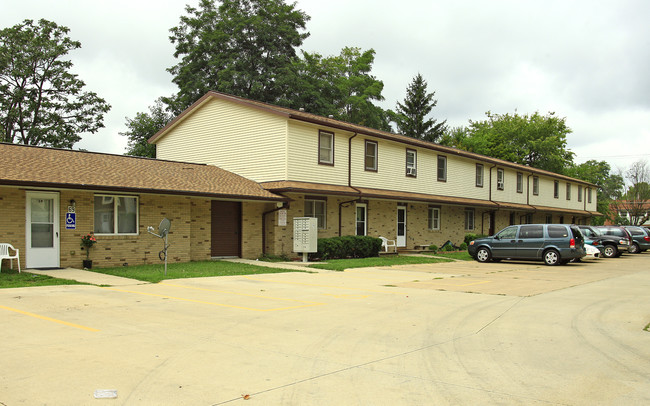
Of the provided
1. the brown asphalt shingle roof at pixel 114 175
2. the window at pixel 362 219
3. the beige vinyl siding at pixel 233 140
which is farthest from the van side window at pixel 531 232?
the beige vinyl siding at pixel 233 140

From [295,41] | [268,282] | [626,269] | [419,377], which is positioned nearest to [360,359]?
[419,377]

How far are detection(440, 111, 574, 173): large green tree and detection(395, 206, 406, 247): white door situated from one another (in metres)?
37.7

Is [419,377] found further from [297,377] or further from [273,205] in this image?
[273,205]

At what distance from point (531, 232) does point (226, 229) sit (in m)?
12.9

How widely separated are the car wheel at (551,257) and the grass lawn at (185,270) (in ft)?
37.1

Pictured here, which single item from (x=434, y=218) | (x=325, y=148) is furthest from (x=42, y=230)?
(x=434, y=218)

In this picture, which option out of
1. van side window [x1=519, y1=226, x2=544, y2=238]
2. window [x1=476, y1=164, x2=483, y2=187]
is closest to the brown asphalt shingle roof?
van side window [x1=519, y1=226, x2=544, y2=238]

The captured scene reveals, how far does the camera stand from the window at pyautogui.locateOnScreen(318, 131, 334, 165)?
23.4 m

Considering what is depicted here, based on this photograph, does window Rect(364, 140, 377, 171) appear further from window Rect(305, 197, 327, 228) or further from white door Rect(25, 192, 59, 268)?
white door Rect(25, 192, 59, 268)

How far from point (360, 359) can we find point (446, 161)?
1038 inches

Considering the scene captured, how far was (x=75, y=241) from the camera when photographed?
1711cm

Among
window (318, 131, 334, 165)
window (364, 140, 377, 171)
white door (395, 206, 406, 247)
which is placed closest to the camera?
window (318, 131, 334, 165)

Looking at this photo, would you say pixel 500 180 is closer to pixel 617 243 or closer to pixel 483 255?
pixel 617 243

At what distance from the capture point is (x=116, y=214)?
18.2m
